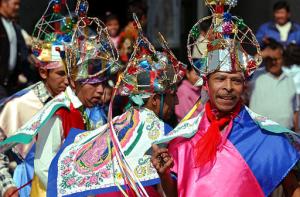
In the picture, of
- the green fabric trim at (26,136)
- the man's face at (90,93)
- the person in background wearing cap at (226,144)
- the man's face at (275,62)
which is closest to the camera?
the person in background wearing cap at (226,144)

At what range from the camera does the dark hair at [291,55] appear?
9.98 m

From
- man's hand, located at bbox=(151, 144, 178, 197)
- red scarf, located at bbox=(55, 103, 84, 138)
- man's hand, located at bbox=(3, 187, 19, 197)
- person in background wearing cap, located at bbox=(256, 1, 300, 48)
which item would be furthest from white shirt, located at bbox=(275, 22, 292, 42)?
man's hand, located at bbox=(151, 144, 178, 197)

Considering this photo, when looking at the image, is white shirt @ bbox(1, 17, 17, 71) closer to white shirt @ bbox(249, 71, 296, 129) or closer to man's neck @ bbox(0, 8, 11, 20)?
man's neck @ bbox(0, 8, 11, 20)

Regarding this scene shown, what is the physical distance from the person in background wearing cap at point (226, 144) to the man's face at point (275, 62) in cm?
418

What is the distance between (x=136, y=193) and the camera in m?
5.41

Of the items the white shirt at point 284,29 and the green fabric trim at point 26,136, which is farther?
the white shirt at point 284,29

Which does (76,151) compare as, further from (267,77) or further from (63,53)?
(267,77)

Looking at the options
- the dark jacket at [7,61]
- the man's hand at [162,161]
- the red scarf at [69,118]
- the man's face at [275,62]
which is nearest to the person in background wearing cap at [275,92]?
the man's face at [275,62]

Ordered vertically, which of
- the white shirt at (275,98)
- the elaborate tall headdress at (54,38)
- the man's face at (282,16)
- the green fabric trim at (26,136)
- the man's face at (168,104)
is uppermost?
the elaborate tall headdress at (54,38)

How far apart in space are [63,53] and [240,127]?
1.79 m

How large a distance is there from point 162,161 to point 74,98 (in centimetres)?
135

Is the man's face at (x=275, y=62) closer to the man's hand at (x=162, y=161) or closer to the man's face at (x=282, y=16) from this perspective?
the man's face at (x=282, y=16)

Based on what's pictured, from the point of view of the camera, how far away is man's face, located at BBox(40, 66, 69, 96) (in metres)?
7.07

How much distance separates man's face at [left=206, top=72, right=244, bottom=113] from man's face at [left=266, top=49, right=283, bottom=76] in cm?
429
